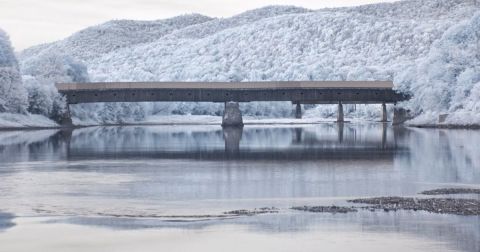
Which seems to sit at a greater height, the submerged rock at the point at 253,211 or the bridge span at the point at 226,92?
the bridge span at the point at 226,92

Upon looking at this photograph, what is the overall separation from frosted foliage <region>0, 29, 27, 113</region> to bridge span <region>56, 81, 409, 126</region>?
19.1 meters

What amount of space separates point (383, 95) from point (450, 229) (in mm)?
133485

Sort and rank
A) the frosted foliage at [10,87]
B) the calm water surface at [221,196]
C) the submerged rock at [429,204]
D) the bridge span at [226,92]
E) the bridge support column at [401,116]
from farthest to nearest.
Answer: the bridge span at [226,92]
the bridge support column at [401,116]
the frosted foliage at [10,87]
the submerged rock at [429,204]
the calm water surface at [221,196]

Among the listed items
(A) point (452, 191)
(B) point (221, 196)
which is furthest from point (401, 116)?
(B) point (221, 196)

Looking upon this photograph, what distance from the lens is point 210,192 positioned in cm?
4762

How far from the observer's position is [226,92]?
165125 mm

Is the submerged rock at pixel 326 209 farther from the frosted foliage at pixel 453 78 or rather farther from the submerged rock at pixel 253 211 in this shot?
the frosted foliage at pixel 453 78

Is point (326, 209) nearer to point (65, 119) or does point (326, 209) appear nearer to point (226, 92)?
point (65, 119)

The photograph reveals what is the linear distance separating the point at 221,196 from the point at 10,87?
321ft

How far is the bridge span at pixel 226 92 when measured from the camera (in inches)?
6437

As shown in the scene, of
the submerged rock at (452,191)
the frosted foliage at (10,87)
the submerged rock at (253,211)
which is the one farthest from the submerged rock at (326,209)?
the frosted foliage at (10,87)

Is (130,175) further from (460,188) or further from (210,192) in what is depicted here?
(460,188)

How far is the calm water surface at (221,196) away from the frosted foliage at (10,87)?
56.9m

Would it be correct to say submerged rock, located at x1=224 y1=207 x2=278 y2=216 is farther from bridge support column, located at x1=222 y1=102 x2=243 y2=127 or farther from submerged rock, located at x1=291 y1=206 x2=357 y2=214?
bridge support column, located at x1=222 y1=102 x2=243 y2=127
